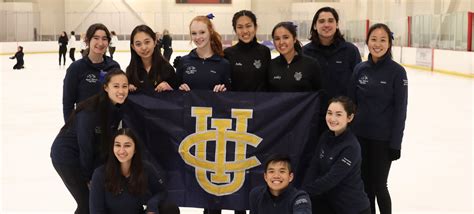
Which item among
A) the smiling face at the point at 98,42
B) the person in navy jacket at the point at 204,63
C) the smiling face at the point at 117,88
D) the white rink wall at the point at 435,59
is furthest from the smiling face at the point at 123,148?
the white rink wall at the point at 435,59

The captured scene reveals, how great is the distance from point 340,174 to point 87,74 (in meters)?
1.79

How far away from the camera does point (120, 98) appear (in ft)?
12.2

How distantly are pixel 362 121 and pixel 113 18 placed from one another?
3520 cm

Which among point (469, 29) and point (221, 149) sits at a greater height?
point (469, 29)

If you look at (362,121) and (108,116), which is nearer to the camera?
(108,116)

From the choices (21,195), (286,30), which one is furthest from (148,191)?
(21,195)

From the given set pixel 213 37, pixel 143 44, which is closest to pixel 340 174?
pixel 213 37

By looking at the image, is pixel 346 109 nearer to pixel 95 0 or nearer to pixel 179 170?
pixel 179 170

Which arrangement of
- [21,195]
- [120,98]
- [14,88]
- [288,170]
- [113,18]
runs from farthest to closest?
[113,18]
[14,88]
[21,195]
[120,98]
[288,170]

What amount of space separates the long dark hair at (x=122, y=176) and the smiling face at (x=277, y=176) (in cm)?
75

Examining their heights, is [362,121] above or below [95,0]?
below

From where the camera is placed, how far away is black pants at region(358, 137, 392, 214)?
4.02m

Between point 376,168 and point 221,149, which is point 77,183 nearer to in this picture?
point 221,149

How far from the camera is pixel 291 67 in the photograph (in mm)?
3938
